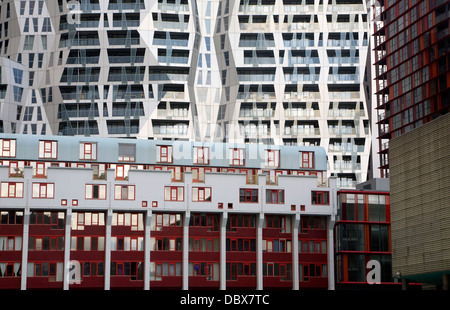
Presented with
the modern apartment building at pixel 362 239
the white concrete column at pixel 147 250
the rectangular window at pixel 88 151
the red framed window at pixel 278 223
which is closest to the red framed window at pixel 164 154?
the rectangular window at pixel 88 151

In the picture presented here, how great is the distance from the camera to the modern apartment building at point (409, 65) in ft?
433

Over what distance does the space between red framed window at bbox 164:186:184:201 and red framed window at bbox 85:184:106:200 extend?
7378 mm

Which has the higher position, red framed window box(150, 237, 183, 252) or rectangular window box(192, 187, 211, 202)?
rectangular window box(192, 187, 211, 202)

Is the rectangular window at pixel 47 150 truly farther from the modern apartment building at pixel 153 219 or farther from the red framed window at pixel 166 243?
the red framed window at pixel 166 243

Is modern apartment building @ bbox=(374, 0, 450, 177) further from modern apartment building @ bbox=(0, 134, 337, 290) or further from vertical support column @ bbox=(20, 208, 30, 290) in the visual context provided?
vertical support column @ bbox=(20, 208, 30, 290)

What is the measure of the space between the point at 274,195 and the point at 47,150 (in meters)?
28.5

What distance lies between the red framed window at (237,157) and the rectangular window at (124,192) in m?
15.1

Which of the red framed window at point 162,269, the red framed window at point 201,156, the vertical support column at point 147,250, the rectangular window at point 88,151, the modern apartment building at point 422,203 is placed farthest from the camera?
the red framed window at point 201,156

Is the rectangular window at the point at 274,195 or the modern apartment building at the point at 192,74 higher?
the modern apartment building at the point at 192,74

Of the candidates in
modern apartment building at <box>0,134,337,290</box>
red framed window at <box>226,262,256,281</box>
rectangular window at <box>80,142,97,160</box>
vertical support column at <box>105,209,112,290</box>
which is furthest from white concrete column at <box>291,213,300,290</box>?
rectangular window at <box>80,142,97,160</box>

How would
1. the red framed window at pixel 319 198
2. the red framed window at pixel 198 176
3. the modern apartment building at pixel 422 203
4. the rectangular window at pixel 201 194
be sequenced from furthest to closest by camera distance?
the red framed window at pixel 319 198
the red framed window at pixel 198 176
the rectangular window at pixel 201 194
the modern apartment building at pixel 422 203

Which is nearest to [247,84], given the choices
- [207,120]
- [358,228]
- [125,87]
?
[207,120]

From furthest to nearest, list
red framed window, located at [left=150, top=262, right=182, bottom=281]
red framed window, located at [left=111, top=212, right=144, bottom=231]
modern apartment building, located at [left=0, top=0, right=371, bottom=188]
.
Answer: modern apartment building, located at [left=0, top=0, right=371, bottom=188]
red framed window, located at [left=111, top=212, right=144, bottom=231]
red framed window, located at [left=150, top=262, right=182, bottom=281]

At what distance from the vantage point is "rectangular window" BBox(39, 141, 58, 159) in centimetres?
10712
